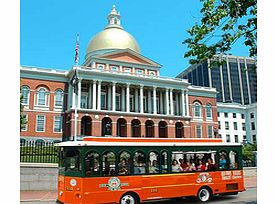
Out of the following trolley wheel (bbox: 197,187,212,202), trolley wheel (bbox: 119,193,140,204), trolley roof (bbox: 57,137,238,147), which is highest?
trolley roof (bbox: 57,137,238,147)

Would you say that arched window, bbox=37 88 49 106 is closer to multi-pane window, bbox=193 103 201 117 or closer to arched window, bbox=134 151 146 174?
multi-pane window, bbox=193 103 201 117

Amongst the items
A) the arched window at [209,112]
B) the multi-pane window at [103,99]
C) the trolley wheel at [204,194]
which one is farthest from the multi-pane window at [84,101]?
the trolley wheel at [204,194]

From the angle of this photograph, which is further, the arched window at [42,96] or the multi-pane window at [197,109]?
the multi-pane window at [197,109]

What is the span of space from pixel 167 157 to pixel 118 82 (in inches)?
1522

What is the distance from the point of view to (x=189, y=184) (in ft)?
42.1

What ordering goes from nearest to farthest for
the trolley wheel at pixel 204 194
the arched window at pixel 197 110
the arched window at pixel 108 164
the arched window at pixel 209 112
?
the arched window at pixel 108 164 < the trolley wheel at pixel 204 194 < the arched window at pixel 197 110 < the arched window at pixel 209 112

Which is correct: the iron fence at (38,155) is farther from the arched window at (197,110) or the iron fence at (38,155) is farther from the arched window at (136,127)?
the arched window at (197,110)

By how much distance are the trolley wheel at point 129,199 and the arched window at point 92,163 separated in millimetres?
1513

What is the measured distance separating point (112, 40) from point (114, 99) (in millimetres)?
14586

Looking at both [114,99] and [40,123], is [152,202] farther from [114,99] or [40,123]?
[40,123]

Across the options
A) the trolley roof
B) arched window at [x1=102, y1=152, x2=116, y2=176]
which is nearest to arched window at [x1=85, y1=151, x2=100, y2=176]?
arched window at [x1=102, y1=152, x2=116, y2=176]

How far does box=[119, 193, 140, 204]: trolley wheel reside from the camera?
37.2 ft

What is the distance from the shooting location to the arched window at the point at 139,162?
1185 cm

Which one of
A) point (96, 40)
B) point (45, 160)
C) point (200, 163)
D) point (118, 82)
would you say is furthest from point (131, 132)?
point (200, 163)
